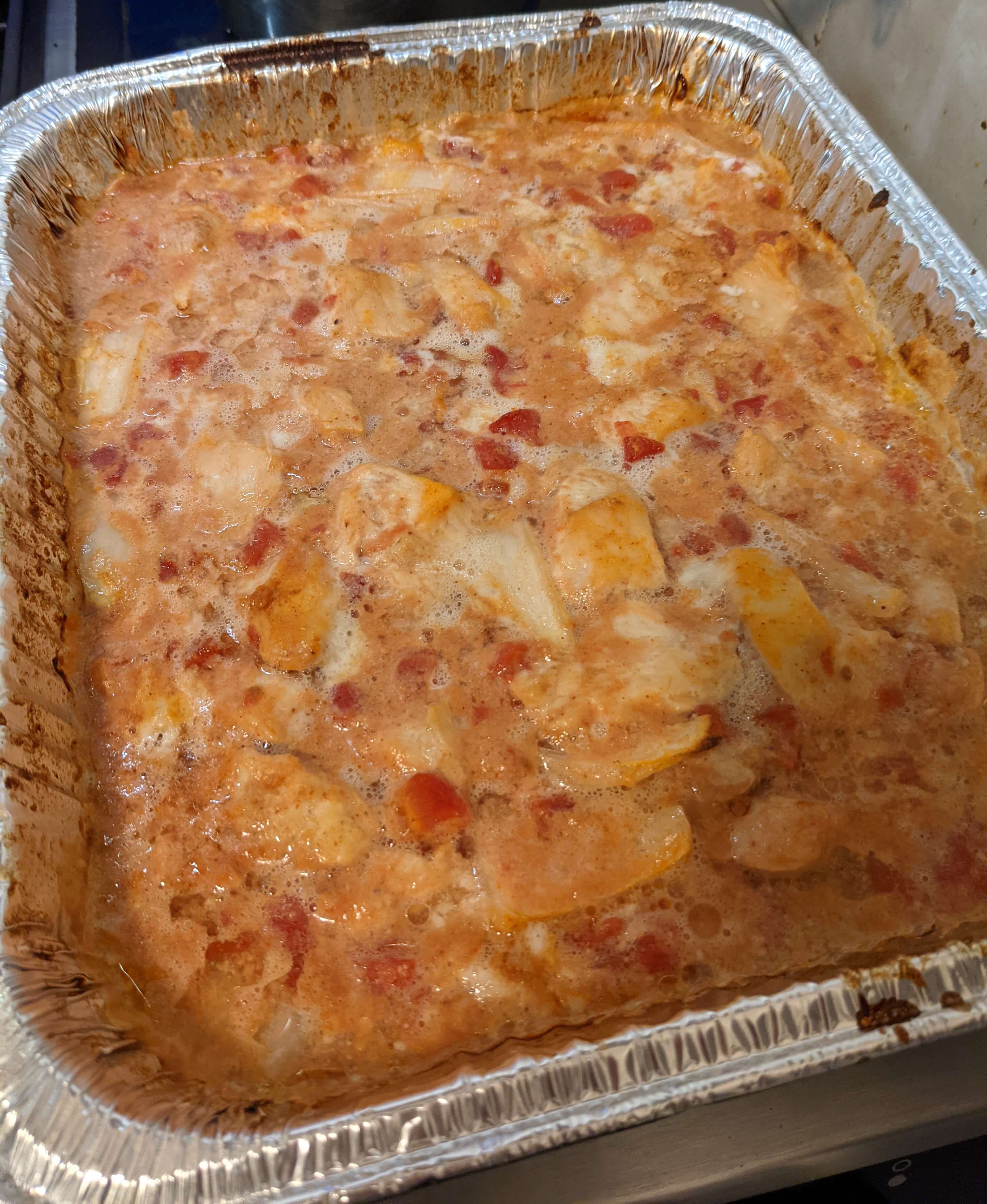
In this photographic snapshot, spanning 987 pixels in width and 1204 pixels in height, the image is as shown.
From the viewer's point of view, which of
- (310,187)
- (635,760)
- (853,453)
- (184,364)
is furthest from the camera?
(310,187)

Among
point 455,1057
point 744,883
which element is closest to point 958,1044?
point 744,883

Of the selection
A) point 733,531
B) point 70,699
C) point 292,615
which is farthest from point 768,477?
point 70,699

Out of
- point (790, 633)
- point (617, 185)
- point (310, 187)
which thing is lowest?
point (790, 633)

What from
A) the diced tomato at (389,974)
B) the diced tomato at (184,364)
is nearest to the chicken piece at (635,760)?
the diced tomato at (389,974)

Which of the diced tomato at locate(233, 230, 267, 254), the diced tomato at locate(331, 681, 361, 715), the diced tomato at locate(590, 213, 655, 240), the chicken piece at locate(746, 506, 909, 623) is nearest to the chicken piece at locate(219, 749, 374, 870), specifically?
the diced tomato at locate(331, 681, 361, 715)

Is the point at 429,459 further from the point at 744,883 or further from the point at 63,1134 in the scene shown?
the point at 63,1134

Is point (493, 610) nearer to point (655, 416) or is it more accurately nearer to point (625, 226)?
point (655, 416)
